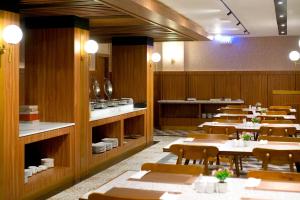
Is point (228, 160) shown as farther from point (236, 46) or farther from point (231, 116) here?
point (236, 46)

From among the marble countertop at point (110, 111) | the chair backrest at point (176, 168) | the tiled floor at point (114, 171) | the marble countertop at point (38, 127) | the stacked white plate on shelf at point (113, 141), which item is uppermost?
the marble countertop at point (110, 111)

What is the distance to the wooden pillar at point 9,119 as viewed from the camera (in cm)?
565

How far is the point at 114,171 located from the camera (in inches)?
335

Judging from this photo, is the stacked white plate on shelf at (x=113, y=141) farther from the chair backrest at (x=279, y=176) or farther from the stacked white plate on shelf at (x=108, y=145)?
the chair backrest at (x=279, y=176)

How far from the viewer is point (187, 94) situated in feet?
53.4

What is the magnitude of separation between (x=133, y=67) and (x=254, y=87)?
5.96m

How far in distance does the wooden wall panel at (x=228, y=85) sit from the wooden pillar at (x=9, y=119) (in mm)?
10890

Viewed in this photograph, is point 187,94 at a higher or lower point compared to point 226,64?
lower

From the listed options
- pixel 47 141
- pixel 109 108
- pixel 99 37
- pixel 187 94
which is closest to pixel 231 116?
pixel 109 108

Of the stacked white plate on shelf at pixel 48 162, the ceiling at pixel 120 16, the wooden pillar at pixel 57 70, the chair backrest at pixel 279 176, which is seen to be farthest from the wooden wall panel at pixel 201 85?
the chair backrest at pixel 279 176

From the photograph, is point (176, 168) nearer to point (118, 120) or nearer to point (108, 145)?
point (108, 145)

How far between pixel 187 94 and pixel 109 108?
7059 mm

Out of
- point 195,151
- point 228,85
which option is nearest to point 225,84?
point 228,85

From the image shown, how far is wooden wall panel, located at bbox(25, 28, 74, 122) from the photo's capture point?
7469 millimetres
